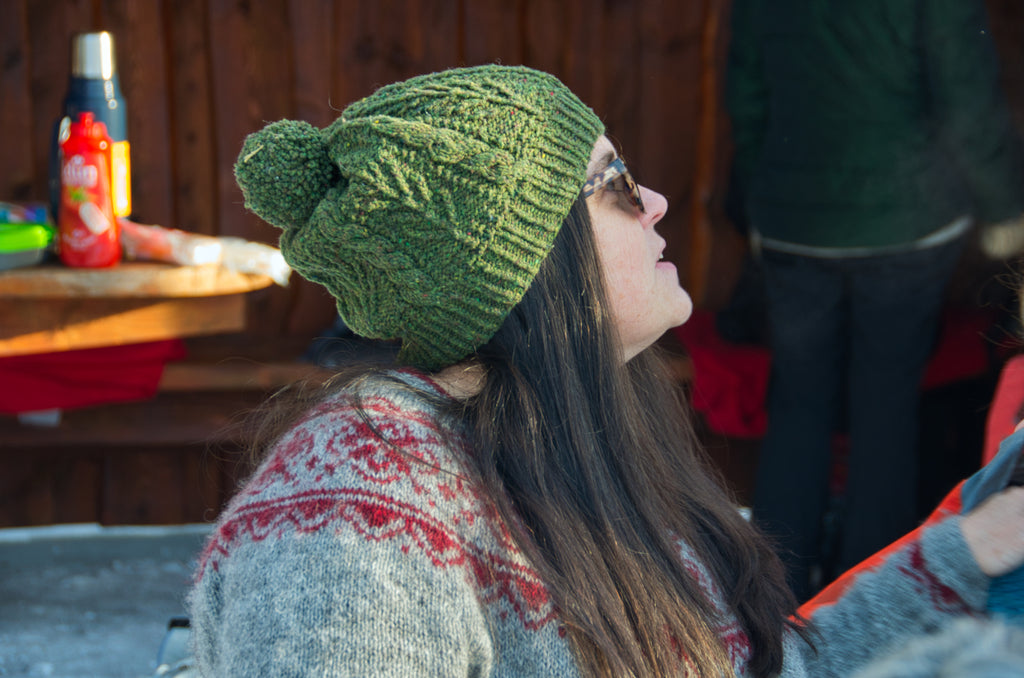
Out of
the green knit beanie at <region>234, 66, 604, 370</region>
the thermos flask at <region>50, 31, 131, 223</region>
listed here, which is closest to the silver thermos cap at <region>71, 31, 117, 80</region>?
the thermos flask at <region>50, 31, 131, 223</region>

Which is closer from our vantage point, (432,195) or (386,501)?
(386,501)

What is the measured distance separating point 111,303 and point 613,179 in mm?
1634

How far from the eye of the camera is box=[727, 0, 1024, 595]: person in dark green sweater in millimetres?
2627

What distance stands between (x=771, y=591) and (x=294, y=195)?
0.87m

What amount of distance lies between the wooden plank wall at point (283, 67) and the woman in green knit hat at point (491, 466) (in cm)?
233

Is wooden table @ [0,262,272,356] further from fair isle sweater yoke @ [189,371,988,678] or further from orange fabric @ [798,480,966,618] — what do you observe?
orange fabric @ [798,480,966,618]

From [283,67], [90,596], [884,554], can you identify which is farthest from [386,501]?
[283,67]

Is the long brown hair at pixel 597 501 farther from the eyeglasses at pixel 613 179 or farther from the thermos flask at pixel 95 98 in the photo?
the thermos flask at pixel 95 98

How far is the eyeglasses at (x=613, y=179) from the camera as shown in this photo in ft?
4.58

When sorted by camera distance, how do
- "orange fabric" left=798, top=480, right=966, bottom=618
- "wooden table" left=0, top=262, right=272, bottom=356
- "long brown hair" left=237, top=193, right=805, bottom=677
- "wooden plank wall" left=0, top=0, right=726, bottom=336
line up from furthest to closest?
1. "wooden plank wall" left=0, top=0, right=726, bottom=336
2. "wooden table" left=0, top=262, right=272, bottom=356
3. "orange fabric" left=798, top=480, right=966, bottom=618
4. "long brown hair" left=237, top=193, right=805, bottom=677

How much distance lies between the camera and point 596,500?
4.01 ft

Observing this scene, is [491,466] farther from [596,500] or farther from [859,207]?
[859,207]

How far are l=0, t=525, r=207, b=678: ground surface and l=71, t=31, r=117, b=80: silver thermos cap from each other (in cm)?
162

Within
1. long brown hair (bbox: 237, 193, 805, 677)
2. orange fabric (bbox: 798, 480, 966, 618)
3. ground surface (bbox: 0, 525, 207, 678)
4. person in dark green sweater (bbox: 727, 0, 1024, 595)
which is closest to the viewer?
long brown hair (bbox: 237, 193, 805, 677)
